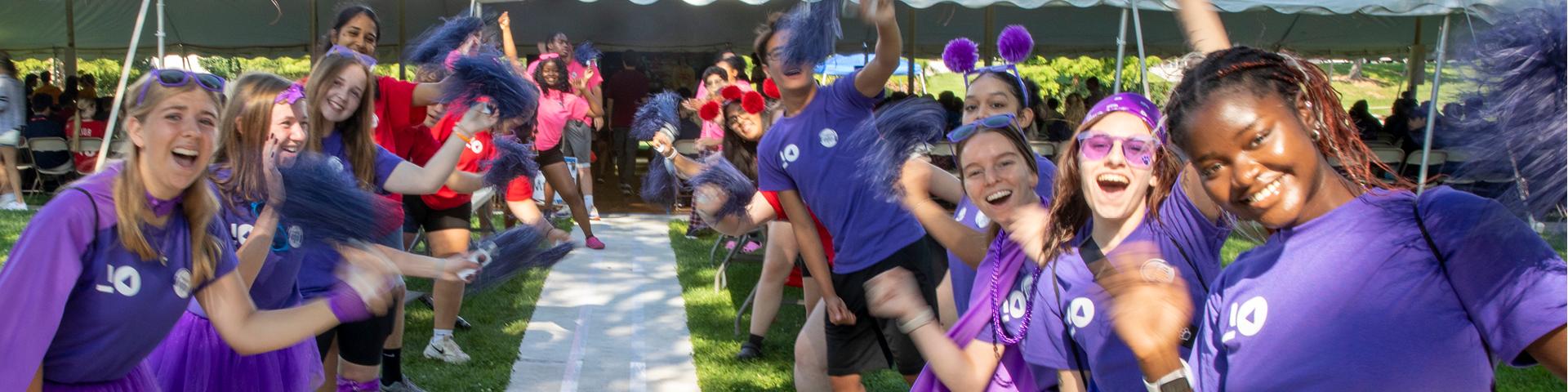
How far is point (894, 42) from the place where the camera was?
12.3 feet

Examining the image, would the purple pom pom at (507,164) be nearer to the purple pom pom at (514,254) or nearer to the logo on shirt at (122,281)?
the purple pom pom at (514,254)

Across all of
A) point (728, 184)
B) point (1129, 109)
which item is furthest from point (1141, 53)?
point (1129, 109)

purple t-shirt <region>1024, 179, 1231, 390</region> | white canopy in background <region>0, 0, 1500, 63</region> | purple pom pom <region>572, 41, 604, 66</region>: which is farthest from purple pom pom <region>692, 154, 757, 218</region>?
white canopy in background <region>0, 0, 1500, 63</region>

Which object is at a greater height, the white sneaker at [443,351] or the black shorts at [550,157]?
the black shorts at [550,157]

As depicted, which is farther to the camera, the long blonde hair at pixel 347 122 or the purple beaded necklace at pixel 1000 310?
the long blonde hair at pixel 347 122

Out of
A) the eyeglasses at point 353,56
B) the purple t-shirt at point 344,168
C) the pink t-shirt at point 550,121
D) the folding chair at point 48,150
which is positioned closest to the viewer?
the purple t-shirt at point 344,168

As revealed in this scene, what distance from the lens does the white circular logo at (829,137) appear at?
13.5 ft

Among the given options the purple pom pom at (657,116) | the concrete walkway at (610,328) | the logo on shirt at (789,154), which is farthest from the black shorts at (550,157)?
the logo on shirt at (789,154)

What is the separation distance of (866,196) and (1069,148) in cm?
160

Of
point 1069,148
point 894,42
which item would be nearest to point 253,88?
point 894,42

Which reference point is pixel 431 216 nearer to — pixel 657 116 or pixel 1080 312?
pixel 657 116

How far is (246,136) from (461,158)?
2.13 m

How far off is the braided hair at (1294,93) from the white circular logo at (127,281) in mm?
2097

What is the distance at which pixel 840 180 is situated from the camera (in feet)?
13.6
